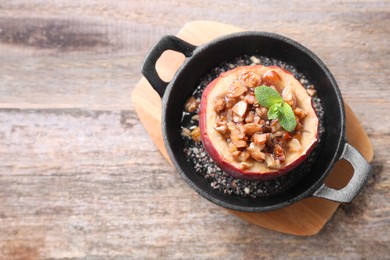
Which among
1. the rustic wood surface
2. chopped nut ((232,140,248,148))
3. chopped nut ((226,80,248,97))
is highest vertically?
chopped nut ((226,80,248,97))

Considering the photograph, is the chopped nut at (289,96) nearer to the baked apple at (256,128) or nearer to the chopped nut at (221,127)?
the baked apple at (256,128)

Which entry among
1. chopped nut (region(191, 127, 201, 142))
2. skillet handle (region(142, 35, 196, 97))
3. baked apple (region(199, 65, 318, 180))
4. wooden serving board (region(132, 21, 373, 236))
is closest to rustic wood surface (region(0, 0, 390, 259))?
wooden serving board (region(132, 21, 373, 236))

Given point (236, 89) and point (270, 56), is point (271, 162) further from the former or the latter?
point (270, 56)

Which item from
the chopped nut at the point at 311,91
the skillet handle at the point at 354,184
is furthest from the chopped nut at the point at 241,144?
the chopped nut at the point at 311,91

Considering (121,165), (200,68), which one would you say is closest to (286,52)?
(200,68)

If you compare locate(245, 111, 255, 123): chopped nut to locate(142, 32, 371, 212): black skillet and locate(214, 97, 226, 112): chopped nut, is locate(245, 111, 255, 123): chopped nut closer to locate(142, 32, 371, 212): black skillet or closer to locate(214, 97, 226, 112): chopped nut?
locate(214, 97, 226, 112): chopped nut

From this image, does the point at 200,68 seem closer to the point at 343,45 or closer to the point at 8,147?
the point at 343,45

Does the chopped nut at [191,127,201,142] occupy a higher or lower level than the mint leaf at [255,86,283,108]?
lower
